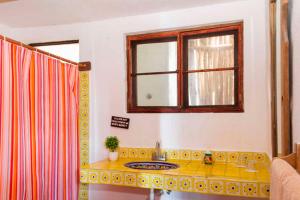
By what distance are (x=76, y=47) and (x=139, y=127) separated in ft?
4.14

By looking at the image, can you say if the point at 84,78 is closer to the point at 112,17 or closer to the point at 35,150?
the point at 112,17

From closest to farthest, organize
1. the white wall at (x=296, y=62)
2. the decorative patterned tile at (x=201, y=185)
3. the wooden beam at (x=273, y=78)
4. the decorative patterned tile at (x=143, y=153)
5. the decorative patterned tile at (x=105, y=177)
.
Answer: the white wall at (x=296, y=62)
the wooden beam at (x=273, y=78)
the decorative patterned tile at (x=201, y=185)
the decorative patterned tile at (x=105, y=177)
the decorative patterned tile at (x=143, y=153)

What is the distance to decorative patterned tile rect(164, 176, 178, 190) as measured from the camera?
1.64m

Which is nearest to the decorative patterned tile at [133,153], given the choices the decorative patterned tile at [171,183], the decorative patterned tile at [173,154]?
the decorative patterned tile at [173,154]

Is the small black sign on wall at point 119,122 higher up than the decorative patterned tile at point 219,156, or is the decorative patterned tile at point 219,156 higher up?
the small black sign on wall at point 119,122

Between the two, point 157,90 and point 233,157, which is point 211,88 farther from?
point 233,157

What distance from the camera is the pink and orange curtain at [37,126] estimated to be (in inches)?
61.0

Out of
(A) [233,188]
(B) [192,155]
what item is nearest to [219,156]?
(B) [192,155]

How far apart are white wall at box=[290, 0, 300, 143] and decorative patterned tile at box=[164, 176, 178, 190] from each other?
814mm

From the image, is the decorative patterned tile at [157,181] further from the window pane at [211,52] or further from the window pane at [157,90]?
the window pane at [211,52]

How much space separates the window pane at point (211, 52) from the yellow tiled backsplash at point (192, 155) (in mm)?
713

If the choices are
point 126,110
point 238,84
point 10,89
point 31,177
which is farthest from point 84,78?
point 238,84

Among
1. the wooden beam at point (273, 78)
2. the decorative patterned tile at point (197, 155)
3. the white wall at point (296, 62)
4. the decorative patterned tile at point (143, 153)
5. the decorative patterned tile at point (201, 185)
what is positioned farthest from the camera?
the decorative patterned tile at point (143, 153)

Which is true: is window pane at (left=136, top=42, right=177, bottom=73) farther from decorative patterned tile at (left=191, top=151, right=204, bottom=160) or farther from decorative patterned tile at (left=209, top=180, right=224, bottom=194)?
decorative patterned tile at (left=209, top=180, right=224, bottom=194)
